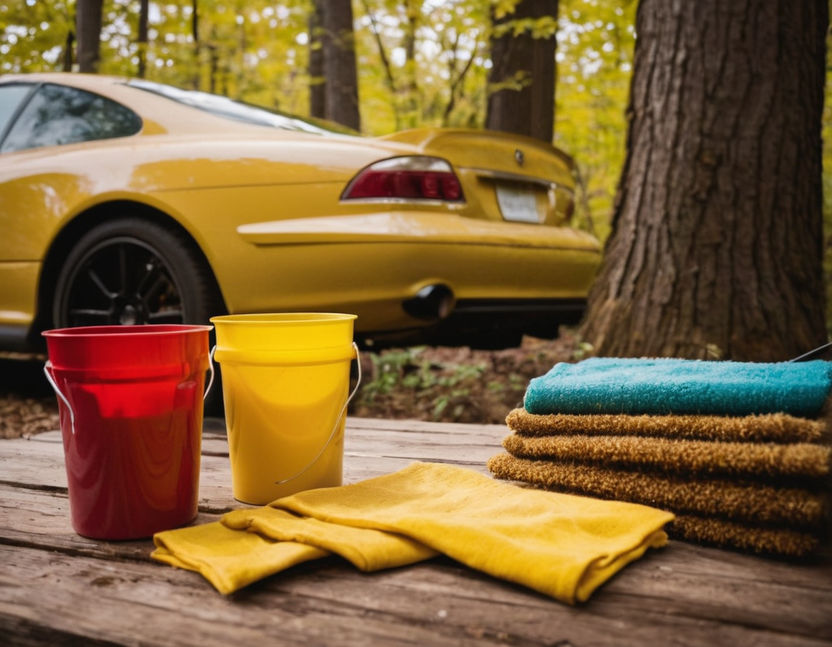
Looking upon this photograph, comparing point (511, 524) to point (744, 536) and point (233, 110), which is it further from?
point (233, 110)

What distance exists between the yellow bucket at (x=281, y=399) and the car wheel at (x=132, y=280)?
1.24m

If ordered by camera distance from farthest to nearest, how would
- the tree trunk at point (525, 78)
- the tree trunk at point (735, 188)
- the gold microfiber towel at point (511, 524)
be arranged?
the tree trunk at point (525, 78), the tree trunk at point (735, 188), the gold microfiber towel at point (511, 524)

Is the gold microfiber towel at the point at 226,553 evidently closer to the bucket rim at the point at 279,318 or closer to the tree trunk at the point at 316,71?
the bucket rim at the point at 279,318

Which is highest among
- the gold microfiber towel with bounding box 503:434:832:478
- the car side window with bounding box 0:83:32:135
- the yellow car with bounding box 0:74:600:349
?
the car side window with bounding box 0:83:32:135

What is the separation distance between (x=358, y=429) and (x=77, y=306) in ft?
4.96

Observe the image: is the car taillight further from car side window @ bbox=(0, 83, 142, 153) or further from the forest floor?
the forest floor

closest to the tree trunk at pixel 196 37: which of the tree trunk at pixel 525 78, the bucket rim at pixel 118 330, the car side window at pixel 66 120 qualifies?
the tree trunk at pixel 525 78

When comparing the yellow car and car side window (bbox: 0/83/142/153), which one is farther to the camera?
car side window (bbox: 0/83/142/153)

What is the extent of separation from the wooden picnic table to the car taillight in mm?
1718

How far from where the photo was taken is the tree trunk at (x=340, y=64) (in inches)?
297

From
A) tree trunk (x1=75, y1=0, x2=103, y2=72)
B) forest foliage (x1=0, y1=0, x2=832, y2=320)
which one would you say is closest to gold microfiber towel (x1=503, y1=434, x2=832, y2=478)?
forest foliage (x1=0, y1=0, x2=832, y2=320)

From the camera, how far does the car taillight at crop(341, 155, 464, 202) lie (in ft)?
8.80

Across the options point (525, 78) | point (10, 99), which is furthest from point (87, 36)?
point (525, 78)

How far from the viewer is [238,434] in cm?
147
